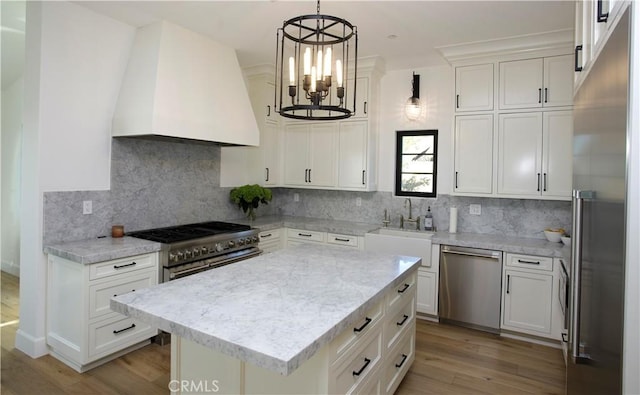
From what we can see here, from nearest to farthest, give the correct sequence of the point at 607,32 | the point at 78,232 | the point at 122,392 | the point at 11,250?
the point at 607,32
the point at 122,392
the point at 78,232
the point at 11,250

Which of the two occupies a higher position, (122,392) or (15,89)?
(15,89)

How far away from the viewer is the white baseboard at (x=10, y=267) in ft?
16.6

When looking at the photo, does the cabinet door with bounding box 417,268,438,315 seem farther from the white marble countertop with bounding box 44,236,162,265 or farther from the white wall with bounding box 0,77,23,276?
the white wall with bounding box 0,77,23,276

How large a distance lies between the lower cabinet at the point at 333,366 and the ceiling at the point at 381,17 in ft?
7.17

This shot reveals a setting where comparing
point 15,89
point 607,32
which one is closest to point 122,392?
point 607,32

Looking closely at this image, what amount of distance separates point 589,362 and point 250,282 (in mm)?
1500

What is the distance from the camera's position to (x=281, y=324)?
4.81ft

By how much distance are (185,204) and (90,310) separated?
1551 millimetres

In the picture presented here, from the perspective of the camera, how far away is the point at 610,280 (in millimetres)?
1128

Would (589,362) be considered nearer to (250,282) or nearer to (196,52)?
(250,282)

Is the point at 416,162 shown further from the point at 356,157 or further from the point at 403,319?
the point at 403,319

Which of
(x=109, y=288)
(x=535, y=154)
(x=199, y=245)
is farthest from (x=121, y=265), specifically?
(x=535, y=154)

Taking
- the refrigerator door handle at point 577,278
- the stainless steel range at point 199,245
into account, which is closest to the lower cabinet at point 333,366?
the refrigerator door handle at point 577,278

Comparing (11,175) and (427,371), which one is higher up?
(11,175)
